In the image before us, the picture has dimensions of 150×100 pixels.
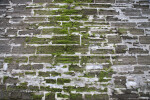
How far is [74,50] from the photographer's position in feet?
9.71

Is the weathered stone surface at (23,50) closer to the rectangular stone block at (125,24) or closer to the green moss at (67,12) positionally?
the green moss at (67,12)

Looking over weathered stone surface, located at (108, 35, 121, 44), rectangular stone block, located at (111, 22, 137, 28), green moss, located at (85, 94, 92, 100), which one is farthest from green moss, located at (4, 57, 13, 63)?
rectangular stone block, located at (111, 22, 137, 28)

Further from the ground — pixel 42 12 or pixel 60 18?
pixel 42 12

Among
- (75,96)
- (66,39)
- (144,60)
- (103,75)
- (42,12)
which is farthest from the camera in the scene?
(42,12)

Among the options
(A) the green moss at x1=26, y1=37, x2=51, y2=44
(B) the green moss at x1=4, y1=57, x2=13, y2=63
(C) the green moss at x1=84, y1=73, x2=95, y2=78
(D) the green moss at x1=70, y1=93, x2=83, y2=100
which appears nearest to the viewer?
(D) the green moss at x1=70, y1=93, x2=83, y2=100

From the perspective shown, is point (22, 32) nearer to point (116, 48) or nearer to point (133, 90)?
point (116, 48)

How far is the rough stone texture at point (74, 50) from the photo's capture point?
2752 millimetres

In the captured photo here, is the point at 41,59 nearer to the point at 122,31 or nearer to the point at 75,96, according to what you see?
the point at 75,96

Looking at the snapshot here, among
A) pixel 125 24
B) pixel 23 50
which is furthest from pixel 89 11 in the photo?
pixel 23 50

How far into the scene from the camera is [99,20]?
10.5 ft

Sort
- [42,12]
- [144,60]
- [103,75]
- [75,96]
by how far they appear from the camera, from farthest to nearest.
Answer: [42,12] < [144,60] < [103,75] < [75,96]

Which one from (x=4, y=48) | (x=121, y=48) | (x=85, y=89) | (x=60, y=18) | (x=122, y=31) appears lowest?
(x=85, y=89)

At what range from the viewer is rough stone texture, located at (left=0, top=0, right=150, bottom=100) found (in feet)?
9.03

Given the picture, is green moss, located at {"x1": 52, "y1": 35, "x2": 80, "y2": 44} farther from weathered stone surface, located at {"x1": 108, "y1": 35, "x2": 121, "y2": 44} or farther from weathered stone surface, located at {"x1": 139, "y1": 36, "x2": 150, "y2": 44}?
weathered stone surface, located at {"x1": 139, "y1": 36, "x2": 150, "y2": 44}
